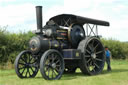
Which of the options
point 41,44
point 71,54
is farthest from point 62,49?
point 41,44

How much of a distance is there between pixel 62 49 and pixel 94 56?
173 centimetres

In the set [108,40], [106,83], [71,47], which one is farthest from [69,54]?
[108,40]

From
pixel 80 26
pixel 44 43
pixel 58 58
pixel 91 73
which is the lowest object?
pixel 91 73

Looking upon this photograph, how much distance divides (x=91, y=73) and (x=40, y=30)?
3.13 m

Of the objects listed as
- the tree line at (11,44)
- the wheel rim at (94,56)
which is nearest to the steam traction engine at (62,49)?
the wheel rim at (94,56)

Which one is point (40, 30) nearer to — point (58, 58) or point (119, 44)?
point (58, 58)

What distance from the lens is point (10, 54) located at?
15594 mm

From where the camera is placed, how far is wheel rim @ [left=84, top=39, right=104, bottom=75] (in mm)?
10531

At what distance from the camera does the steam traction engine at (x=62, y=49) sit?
8945 millimetres

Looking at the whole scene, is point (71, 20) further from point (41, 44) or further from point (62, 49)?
point (41, 44)

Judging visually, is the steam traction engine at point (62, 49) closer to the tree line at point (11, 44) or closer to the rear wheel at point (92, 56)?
the rear wheel at point (92, 56)

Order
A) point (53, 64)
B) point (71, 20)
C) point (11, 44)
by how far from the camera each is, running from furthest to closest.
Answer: point (11, 44), point (71, 20), point (53, 64)

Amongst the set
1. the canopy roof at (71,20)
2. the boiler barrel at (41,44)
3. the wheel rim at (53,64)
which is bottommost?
the wheel rim at (53,64)

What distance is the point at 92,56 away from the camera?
1052 centimetres
